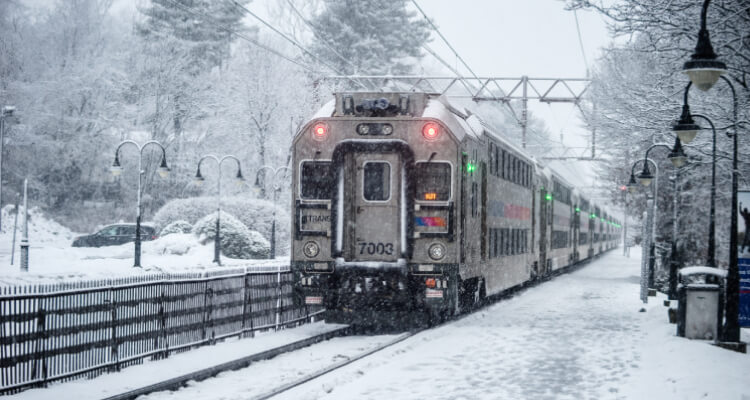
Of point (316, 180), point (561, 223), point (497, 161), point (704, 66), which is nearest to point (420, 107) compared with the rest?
point (316, 180)

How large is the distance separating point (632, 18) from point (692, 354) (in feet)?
20.8

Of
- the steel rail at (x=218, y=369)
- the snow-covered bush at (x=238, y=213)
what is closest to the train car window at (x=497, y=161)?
the steel rail at (x=218, y=369)

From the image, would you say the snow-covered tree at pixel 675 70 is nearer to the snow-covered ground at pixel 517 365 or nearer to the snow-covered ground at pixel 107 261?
the snow-covered ground at pixel 517 365

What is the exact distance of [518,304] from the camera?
22.5m

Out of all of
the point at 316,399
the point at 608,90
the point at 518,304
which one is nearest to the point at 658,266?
the point at 608,90

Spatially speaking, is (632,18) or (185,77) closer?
(632,18)

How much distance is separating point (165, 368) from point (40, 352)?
5.76 ft

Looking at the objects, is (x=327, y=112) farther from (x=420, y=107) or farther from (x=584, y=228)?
(x=584, y=228)

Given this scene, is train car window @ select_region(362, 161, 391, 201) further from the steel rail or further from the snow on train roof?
the steel rail

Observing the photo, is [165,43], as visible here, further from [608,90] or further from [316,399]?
[316,399]

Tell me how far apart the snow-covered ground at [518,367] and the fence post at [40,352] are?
1.31 m

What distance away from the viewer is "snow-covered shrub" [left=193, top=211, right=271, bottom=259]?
37.6 m

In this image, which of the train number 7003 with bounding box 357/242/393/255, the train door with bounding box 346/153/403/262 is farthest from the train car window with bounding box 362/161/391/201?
the train number 7003 with bounding box 357/242/393/255

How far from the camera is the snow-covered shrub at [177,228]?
1534 inches
